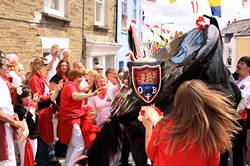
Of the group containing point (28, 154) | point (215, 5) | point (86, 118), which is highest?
point (215, 5)

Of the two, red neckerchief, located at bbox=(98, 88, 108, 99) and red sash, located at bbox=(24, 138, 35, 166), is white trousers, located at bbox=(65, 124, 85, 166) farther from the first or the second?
red sash, located at bbox=(24, 138, 35, 166)

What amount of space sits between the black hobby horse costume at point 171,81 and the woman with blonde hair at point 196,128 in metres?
0.86

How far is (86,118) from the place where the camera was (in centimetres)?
517

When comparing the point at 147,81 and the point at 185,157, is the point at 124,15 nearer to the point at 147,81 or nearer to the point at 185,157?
the point at 147,81

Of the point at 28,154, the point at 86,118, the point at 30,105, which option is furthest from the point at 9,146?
the point at 86,118

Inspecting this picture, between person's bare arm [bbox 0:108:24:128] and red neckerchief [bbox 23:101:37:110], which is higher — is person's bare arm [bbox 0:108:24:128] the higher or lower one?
the lower one

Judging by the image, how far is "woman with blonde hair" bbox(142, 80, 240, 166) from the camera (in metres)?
2.10

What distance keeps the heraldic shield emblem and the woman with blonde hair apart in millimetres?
761

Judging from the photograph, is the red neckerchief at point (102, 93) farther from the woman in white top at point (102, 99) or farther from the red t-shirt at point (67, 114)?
the red t-shirt at point (67, 114)

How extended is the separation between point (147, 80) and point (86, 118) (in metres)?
2.40

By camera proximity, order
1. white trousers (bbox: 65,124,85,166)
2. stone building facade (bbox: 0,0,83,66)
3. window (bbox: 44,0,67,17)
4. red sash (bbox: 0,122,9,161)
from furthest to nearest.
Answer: window (bbox: 44,0,67,17), stone building facade (bbox: 0,0,83,66), white trousers (bbox: 65,124,85,166), red sash (bbox: 0,122,9,161)

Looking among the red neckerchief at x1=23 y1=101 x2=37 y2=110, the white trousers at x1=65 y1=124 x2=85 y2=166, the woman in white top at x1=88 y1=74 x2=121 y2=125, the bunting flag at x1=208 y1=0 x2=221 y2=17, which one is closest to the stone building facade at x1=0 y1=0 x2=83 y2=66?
the red neckerchief at x1=23 y1=101 x2=37 y2=110

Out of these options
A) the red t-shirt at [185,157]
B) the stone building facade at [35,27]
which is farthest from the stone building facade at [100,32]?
the red t-shirt at [185,157]

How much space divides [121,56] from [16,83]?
33.7 feet
